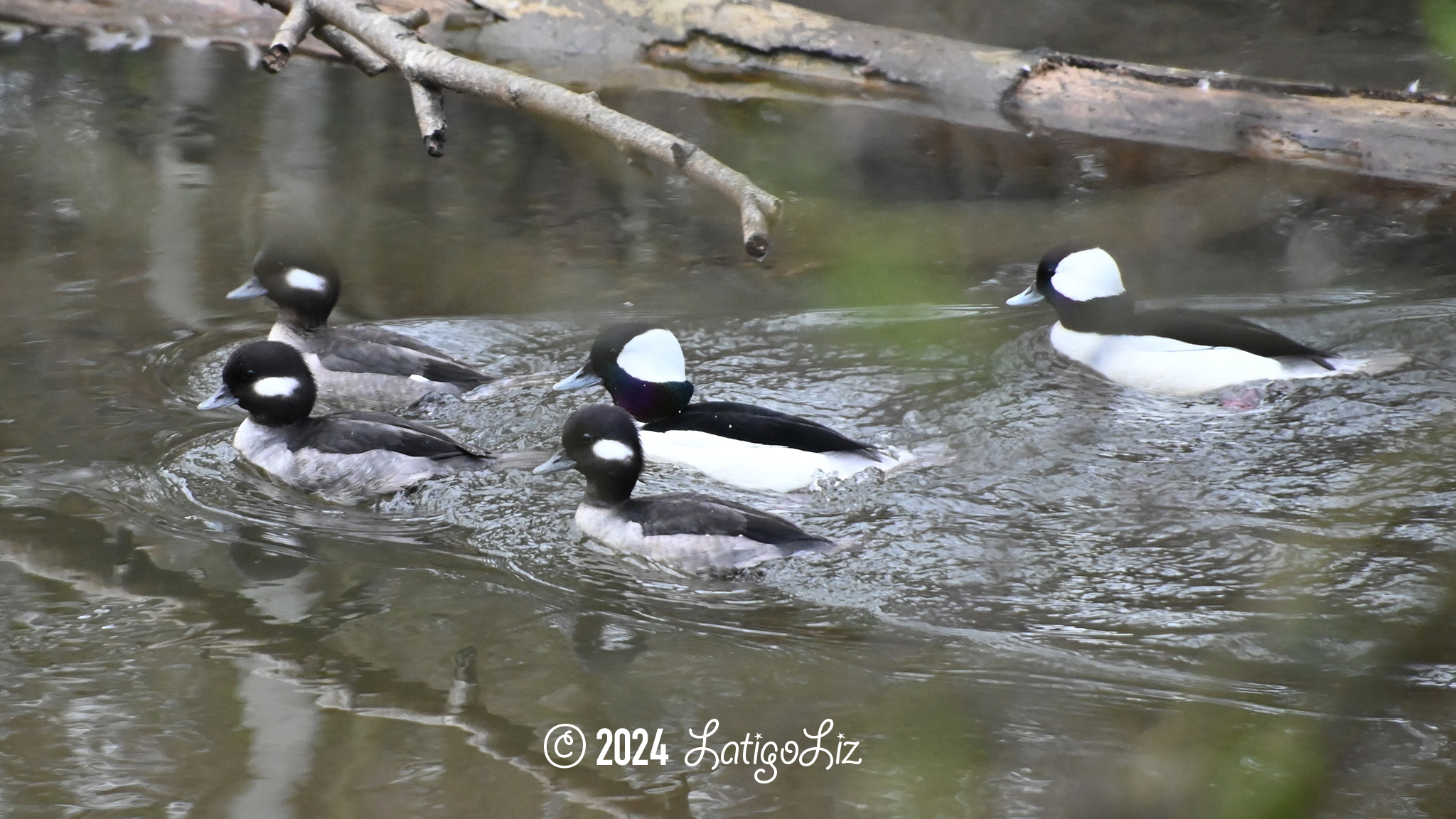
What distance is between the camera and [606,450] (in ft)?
15.9

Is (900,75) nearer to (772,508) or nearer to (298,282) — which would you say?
(298,282)

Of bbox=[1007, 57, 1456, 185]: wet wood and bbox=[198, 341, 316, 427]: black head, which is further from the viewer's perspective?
bbox=[1007, 57, 1456, 185]: wet wood

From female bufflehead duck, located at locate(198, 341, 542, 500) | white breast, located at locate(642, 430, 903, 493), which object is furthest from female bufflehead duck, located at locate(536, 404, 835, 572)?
female bufflehead duck, located at locate(198, 341, 542, 500)

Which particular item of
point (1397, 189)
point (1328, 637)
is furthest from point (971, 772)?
point (1397, 189)

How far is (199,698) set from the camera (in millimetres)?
3725

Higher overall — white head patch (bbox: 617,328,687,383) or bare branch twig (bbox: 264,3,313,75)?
bare branch twig (bbox: 264,3,313,75)

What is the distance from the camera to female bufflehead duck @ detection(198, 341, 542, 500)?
5.21 meters

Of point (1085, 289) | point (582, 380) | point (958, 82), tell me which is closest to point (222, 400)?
point (582, 380)

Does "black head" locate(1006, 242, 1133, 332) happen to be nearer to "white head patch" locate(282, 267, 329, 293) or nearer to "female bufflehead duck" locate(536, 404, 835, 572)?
"female bufflehead duck" locate(536, 404, 835, 572)

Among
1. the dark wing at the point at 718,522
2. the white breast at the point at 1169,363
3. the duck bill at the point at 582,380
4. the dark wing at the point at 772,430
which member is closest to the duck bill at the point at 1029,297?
the white breast at the point at 1169,363

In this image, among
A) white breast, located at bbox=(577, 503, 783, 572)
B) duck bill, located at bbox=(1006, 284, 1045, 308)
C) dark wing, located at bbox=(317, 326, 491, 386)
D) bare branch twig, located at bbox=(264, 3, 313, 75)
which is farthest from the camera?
duck bill, located at bbox=(1006, 284, 1045, 308)

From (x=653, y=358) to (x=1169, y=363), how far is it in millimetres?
2266

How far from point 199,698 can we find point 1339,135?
6703mm

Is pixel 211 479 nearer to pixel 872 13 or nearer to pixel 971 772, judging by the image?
pixel 971 772
